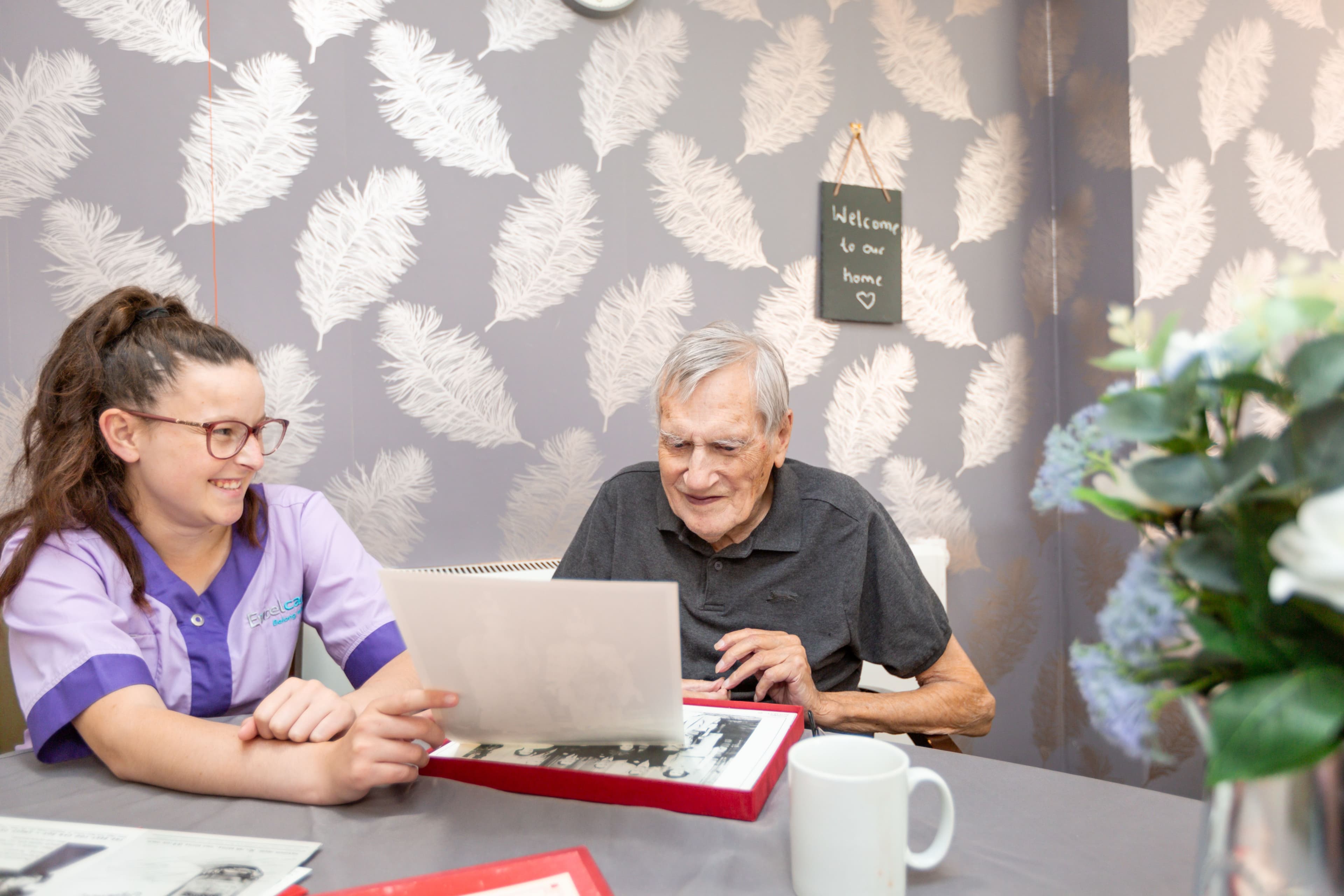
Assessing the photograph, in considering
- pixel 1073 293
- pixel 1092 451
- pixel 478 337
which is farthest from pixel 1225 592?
pixel 1073 293

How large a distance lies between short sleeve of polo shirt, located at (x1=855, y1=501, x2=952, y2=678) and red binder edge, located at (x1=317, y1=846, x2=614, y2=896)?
0.83 m

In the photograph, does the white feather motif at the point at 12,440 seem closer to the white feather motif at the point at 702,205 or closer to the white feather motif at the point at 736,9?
the white feather motif at the point at 702,205

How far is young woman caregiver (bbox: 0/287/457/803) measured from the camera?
0.93 meters

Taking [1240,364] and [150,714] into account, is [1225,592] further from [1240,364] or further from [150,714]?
[150,714]

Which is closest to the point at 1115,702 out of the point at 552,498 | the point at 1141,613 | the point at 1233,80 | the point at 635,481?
the point at 1141,613

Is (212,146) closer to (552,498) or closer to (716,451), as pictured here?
(552,498)

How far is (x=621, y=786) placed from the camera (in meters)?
0.77

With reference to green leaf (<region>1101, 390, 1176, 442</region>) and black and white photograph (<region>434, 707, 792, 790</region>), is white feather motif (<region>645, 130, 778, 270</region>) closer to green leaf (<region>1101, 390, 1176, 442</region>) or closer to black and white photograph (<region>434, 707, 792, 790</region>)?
black and white photograph (<region>434, 707, 792, 790</region>)

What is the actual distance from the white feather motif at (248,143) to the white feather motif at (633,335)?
75cm

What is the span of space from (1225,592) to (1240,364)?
116 millimetres

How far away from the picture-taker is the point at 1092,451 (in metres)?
0.47

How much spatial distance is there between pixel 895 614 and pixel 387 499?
1.13 m

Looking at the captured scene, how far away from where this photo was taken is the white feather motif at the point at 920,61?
7.29 ft

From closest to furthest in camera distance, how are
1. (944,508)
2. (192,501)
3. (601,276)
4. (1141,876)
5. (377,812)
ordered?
(1141,876), (377,812), (192,501), (601,276), (944,508)
